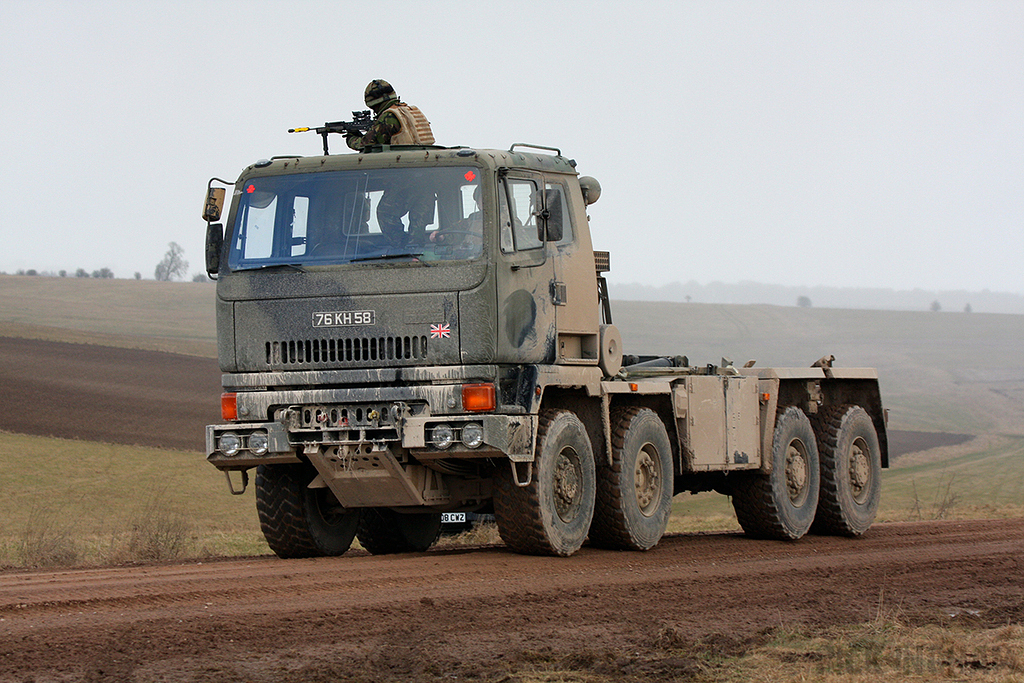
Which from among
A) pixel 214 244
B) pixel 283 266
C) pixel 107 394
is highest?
pixel 214 244

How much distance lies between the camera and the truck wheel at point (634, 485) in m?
12.2

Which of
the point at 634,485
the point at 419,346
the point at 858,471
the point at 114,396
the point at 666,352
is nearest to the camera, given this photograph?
the point at 419,346

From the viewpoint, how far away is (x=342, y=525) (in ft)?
42.0

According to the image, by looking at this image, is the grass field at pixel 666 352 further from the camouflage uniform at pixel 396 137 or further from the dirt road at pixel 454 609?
the camouflage uniform at pixel 396 137

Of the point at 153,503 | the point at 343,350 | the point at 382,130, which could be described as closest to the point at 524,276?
the point at 343,350

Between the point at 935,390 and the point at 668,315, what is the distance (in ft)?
123

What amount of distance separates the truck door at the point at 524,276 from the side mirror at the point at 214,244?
246 cm

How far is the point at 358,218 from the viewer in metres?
10.8

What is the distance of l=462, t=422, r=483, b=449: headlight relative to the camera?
10.2m

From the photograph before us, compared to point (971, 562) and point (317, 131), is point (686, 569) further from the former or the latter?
point (317, 131)

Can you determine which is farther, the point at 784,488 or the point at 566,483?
the point at 784,488

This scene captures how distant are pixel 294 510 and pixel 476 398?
2.58 m

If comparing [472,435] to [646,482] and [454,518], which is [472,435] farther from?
[454,518]

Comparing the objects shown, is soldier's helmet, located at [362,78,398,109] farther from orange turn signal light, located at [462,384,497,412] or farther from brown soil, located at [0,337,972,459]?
brown soil, located at [0,337,972,459]
